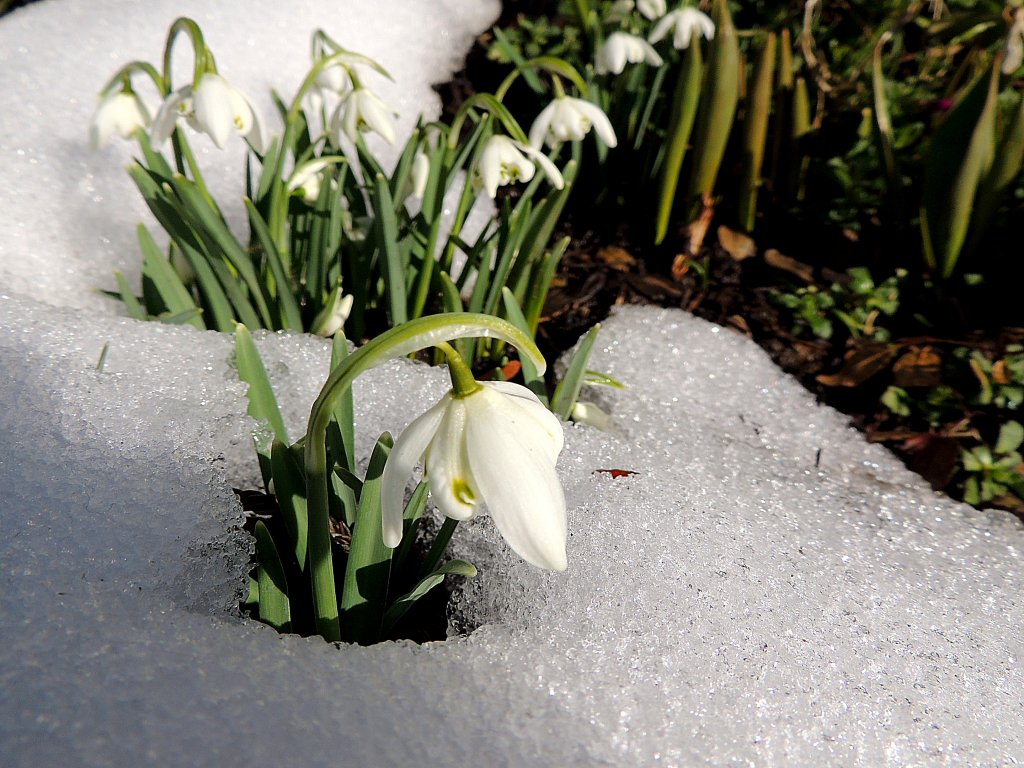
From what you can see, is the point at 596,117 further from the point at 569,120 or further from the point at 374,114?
the point at 374,114

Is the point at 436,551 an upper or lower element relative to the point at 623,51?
lower

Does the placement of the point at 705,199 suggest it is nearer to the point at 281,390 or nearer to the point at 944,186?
the point at 944,186

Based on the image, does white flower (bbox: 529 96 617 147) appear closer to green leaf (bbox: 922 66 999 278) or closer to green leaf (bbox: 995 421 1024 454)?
green leaf (bbox: 922 66 999 278)

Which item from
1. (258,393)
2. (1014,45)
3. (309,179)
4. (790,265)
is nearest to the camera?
(258,393)

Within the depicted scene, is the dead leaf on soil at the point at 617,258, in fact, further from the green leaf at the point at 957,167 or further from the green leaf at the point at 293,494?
the green leaf at the point at 293,494

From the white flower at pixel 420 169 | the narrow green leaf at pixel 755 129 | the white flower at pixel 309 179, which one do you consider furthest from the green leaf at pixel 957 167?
the white flower at pixel 309 179

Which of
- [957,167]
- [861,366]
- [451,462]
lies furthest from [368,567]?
[957,167]

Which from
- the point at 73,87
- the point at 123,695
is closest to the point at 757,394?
the point at 123,695
